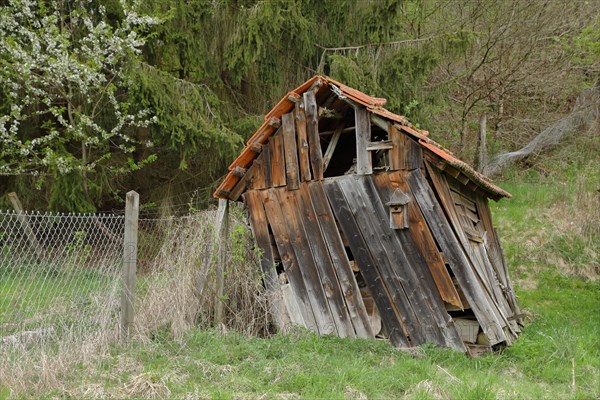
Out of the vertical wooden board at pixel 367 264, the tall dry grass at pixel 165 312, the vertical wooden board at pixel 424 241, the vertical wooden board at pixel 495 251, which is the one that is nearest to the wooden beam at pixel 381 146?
the vertical wooden board at pixel 424 241

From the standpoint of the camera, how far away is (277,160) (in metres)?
7.79

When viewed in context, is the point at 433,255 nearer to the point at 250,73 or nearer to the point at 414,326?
the point at 414,326

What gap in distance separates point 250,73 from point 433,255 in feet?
27.4

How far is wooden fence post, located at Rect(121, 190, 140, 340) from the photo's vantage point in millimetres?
6211

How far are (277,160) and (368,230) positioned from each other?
1.60 metres

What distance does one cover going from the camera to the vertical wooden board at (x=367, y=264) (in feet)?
22.9

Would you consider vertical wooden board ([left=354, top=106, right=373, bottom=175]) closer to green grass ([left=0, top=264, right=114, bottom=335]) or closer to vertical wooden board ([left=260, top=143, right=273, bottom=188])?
vertical wooden board ([left=260, top=143, right=273, bottom=188])

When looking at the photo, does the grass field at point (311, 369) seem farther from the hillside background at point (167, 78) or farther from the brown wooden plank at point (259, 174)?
the hillside background at point (167, 78)

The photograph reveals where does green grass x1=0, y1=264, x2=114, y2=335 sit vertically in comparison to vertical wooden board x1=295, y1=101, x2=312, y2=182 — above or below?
below

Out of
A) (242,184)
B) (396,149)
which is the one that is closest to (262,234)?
(242,184)

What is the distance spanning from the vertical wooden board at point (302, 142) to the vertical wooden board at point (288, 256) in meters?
0.59

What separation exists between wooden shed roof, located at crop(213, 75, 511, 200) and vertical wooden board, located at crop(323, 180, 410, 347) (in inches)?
42.6

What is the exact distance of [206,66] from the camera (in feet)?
42.2

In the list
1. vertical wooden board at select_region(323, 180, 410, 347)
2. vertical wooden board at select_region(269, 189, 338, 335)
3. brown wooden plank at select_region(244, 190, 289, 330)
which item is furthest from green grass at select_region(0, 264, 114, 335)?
vertical wooden board at select_region(323, 180, 410, 347)
